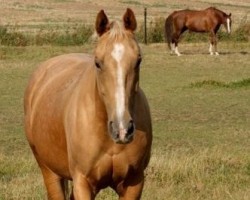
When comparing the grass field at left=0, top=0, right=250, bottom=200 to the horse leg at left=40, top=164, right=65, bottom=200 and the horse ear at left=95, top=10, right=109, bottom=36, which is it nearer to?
the horse leg at left=40, top=164, right=65, bottom=200

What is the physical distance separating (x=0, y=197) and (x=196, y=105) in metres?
8.17

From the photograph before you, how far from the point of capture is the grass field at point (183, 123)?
20.3 feet

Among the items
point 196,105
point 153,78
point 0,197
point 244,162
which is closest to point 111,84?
point 0,197

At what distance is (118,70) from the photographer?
3682 mm

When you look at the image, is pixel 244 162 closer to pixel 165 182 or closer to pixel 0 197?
pixel 165 182

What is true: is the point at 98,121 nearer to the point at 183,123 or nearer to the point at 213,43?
the point at 183,123

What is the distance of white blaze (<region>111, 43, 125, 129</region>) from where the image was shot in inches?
141

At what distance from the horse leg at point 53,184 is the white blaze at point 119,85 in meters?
Result: 1.85

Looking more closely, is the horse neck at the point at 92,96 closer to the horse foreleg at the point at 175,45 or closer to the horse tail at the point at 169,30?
the horse foreleg at the point at 175,45

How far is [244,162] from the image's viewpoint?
23.5 ft

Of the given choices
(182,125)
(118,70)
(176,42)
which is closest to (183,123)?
(182,125)

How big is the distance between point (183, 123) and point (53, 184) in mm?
6394

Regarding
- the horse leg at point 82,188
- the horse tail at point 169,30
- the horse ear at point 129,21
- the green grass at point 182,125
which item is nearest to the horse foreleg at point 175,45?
the horse tail at point 169,30

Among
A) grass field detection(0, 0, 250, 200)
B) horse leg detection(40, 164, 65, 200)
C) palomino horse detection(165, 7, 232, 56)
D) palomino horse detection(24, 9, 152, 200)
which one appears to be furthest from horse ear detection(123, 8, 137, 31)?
palomino horse detection(165, 7, 232, 56)
